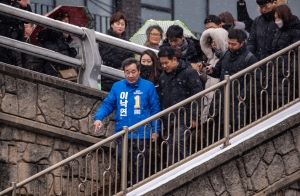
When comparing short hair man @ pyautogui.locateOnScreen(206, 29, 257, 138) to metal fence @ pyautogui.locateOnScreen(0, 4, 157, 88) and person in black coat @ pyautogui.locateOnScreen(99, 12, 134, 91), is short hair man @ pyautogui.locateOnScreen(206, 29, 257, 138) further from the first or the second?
person in black coat @ pyautogui.locateOnScreen(99, 12, 134, 91)

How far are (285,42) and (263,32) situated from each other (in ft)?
1.11

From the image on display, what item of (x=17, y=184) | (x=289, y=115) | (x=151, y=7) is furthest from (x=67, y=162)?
(x=151, y=7)

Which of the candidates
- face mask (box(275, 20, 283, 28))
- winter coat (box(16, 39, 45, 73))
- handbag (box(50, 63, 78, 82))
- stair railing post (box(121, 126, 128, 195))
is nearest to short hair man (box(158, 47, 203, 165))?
stair railing post (box(121, 126, 128, 195))

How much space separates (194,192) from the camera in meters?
15.2

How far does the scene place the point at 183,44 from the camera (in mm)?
17016

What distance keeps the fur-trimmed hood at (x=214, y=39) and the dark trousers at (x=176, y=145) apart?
168 cm

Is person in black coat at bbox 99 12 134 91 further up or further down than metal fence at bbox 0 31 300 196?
further up

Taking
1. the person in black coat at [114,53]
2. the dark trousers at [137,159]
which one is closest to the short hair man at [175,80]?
the dark trousers at [137,159]

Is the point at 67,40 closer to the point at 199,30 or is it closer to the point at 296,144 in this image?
the point at 296,144

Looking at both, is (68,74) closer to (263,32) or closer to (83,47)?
(83,47)

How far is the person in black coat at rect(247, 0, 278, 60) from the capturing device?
16.4 m

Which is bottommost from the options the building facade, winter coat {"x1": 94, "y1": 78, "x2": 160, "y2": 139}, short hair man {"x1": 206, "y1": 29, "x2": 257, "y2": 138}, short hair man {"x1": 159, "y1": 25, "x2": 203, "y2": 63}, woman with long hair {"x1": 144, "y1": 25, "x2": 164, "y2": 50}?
winter coat {"x1": 94, "y1": 78, "x2": 160, "y2": 139}

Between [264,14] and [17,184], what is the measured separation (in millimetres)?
3919

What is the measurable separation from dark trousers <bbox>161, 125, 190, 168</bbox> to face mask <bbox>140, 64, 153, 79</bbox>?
105 centimetres
